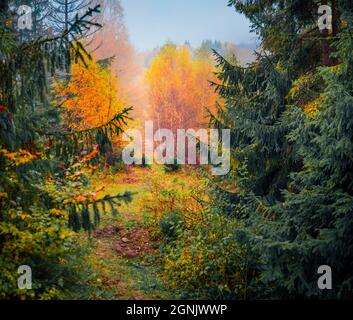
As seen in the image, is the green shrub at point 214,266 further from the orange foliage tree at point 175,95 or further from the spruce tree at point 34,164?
the orange foliage tree at point 175,95

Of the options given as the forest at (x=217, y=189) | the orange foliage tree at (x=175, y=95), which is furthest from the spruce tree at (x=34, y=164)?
the orange foliage tree at (x=175, y=95)

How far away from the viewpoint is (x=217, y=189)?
32.2 ft

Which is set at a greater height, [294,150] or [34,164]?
[294,150]

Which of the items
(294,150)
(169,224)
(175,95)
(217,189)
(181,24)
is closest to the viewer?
(294,150)

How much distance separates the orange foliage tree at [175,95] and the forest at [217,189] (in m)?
12.3

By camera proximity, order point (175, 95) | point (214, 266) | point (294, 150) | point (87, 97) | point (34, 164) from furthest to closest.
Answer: point (175, 95)
point (87, 97)
point (294, 150)
point (214, 266)
point (34, 164)

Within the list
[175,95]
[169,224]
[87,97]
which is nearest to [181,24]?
[175,95]

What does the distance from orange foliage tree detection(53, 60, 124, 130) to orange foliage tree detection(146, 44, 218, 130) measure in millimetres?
8315

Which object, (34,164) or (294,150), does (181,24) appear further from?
(34,164)

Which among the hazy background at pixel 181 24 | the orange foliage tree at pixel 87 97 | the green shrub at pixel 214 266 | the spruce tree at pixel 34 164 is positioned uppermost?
the hazy background at pixel 181 24

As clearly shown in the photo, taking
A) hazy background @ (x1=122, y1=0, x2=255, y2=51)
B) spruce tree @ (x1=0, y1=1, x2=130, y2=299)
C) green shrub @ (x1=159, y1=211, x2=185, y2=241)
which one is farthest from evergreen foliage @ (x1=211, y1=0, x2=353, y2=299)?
hazy background @ (x1=122, y1=0, x2=255, y2=51)

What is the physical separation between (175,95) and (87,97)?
10.1 metres

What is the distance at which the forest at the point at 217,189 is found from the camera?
4910 millimetres
